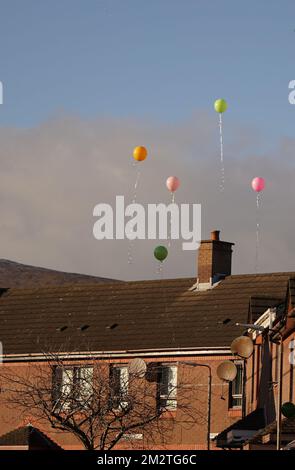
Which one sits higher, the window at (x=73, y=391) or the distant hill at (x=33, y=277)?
the distant hill at (x=33, y=277)

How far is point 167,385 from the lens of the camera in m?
72.3

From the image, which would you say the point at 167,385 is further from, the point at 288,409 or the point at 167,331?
the point at 288,409

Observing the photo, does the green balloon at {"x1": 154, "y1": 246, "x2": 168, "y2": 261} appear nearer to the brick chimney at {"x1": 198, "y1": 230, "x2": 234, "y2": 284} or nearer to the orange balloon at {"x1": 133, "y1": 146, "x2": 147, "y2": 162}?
the brick chimney at {"x1": 198, "y1": 230, "x2": 234, "y2": 284}

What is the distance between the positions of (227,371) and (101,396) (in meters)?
5.35

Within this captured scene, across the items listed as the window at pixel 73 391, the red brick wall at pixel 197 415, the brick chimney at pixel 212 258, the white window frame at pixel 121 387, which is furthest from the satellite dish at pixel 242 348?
the brick chimney at pixel 212 258

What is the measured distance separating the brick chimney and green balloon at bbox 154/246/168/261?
1.78 metres

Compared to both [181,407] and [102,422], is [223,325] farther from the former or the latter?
[102,422]

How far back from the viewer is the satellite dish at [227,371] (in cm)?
6391

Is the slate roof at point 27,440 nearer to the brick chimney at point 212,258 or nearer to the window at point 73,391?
the window at point 73,391

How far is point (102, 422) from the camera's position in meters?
59.0

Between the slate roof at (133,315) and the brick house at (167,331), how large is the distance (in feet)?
0.16

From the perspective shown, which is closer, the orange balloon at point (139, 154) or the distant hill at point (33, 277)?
the orange balloon at point (139, 154)

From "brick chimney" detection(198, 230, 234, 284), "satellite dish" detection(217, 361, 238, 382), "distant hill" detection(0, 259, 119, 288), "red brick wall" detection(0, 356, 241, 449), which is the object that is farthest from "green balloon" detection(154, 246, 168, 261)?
"distant hill" detection(0, 259, 119, 288)
